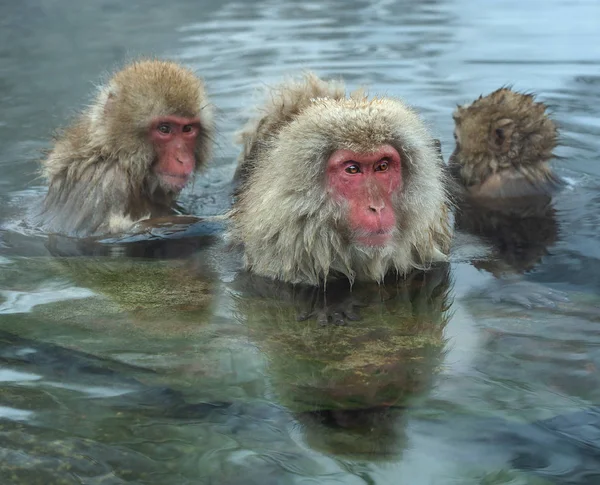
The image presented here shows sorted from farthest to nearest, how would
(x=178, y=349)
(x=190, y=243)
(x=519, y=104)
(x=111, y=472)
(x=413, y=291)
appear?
(x=519, y=104) < (x=190, y=243) < (x=413, y=291) < (x=178, y=349) < (x=111, y=472)

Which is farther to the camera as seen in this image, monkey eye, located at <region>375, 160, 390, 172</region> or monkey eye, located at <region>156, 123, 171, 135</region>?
monkey eye, located at <region>156, 123, 171, 135</region>

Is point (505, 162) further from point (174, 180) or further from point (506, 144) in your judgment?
point (174, 180)

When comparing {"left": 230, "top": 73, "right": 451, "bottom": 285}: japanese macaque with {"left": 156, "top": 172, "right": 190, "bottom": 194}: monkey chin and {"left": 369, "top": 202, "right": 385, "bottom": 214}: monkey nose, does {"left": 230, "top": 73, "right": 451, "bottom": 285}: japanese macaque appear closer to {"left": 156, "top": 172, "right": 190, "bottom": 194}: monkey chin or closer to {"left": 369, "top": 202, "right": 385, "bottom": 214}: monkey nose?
{"left": 369, "top": 202, "right": 385, "bottom": 214}: monkey nose

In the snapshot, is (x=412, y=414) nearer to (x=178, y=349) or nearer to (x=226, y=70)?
(x=178, y=349)

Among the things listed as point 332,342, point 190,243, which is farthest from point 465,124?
point 332,342

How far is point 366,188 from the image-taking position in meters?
4.07

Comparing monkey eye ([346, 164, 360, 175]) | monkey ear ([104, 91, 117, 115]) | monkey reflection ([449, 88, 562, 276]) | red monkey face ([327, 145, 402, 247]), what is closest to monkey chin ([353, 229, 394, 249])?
red monkey face ([327, 145, 402, 247])

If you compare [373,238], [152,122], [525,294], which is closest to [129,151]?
[152,122]

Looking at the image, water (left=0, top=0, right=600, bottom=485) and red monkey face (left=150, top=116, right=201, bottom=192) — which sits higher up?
red monkey face (left=150, top=116, right=201, bottom=192)

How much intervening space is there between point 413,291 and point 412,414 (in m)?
1.38

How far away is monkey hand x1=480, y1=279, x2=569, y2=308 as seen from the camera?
4242mm

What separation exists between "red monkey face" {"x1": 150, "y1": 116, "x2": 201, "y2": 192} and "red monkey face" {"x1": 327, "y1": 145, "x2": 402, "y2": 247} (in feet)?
6.28

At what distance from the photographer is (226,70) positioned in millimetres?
9930

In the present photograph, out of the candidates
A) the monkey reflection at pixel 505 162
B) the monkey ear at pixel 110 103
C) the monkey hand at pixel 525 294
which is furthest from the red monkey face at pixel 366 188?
the monkey ear at pixel 110 103
